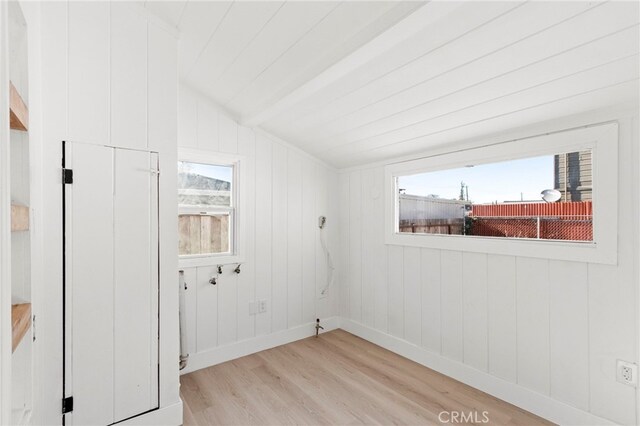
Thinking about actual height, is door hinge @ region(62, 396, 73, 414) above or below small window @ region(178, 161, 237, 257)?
below

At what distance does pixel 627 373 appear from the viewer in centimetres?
173

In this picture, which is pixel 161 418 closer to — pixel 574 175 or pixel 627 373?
pixel 627 373

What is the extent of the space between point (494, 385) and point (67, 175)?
3.04 meters

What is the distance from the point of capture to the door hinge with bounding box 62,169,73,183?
5.63 ft

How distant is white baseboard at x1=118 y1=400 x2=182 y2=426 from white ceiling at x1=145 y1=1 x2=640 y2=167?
222cm

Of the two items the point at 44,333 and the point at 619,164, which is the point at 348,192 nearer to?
the point at 619,164

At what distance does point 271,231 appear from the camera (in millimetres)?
3184

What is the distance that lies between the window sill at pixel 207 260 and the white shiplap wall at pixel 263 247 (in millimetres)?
47

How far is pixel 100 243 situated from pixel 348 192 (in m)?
2.43

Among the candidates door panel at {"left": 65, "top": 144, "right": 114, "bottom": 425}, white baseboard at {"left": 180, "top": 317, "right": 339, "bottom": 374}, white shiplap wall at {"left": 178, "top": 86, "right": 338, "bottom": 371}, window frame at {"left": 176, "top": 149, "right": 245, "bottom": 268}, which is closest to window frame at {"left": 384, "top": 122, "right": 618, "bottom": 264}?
white shiplap wall at {"left": 178, "top": 86, "right": 338, "bottom": 371}

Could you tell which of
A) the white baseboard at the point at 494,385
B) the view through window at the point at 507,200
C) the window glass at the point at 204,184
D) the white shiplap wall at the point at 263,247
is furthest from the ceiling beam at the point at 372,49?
the white baseboard at the point at 494,385

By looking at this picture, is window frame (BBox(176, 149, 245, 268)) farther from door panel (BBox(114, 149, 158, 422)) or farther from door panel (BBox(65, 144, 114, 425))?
door panel (BBox(65, 144, 114, 425))

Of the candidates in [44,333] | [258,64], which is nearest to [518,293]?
[258,64]

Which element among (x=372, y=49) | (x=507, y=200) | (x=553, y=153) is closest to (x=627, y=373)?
(x=507, y=200)
